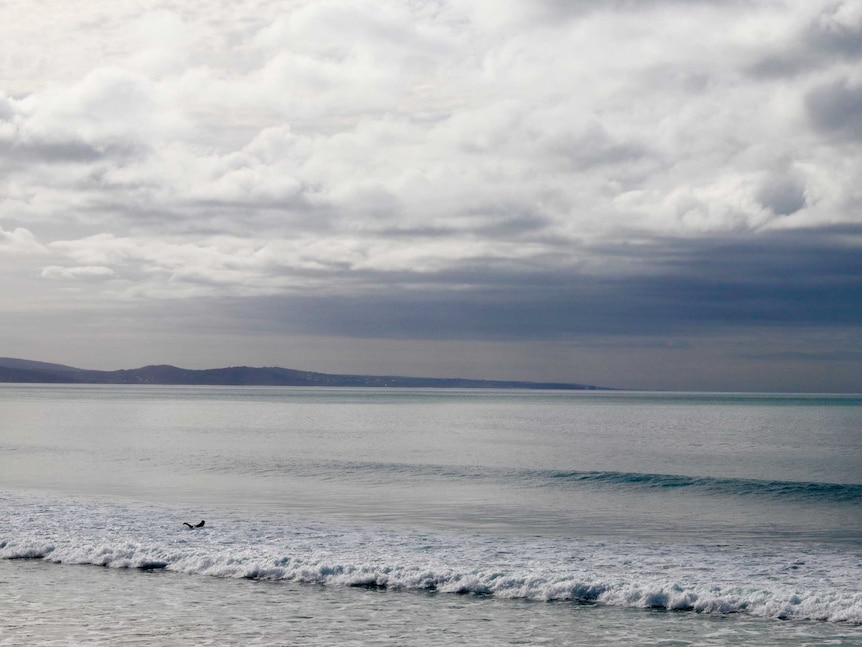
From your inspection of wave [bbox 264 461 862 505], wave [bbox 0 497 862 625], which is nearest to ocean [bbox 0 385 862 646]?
wave [bbox 0 497 862 625]

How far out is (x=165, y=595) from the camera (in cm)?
1633

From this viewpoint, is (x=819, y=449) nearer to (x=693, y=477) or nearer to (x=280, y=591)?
(x=693, y=477)

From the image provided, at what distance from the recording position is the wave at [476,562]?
16406mm

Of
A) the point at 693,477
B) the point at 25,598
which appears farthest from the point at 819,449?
the point at 25,598

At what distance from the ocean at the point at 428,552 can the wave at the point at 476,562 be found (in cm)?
7

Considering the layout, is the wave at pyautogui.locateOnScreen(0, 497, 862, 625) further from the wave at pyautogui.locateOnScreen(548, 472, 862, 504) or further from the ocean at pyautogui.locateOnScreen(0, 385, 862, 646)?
the wave at pyautogui.locateOnScreen(548, 472, 862, 504)

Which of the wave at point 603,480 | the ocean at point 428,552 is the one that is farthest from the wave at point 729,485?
the ocean at point 428,552

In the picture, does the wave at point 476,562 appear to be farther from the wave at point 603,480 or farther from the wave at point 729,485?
the wave at point 603,480

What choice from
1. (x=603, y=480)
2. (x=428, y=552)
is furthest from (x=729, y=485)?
(x=428, y=552)

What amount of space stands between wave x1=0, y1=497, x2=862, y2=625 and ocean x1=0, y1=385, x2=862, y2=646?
7cm

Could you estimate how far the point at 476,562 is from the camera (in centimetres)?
1953

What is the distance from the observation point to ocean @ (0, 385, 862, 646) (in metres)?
14.4

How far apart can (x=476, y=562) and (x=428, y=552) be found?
5.38 feet

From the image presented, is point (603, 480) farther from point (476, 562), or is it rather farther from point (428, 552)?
point (476, 562)
